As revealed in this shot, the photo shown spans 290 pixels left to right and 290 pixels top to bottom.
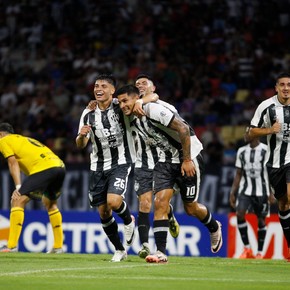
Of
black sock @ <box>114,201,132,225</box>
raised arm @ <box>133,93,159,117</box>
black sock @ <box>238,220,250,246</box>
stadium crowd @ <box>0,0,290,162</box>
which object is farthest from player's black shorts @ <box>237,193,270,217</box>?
raised arm @ <box>133,93,159,117</box>

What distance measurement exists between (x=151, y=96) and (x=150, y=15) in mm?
14813

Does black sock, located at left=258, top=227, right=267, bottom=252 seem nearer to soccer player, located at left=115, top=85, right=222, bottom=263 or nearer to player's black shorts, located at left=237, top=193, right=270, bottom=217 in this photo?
player's black shorts, located at left=237, top=193, right=270, bottom=217

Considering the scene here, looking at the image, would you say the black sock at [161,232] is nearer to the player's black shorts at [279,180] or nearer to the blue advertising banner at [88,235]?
the player's black shorts at [279,180]

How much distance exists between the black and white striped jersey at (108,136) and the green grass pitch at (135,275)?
4.15 ft

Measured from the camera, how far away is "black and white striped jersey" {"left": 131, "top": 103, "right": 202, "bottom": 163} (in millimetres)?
11000

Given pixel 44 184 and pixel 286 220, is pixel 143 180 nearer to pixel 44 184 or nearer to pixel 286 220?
pixel 286 220

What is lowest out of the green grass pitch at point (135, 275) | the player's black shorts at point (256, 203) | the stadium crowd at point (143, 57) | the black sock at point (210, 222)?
the green grass pitch at point (135, 275)

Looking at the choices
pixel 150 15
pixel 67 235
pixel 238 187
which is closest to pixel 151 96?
pixel 238 187

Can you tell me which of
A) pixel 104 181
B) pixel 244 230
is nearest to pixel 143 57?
pixel 244 230

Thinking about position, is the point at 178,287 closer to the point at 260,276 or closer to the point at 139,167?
the point at 260,276

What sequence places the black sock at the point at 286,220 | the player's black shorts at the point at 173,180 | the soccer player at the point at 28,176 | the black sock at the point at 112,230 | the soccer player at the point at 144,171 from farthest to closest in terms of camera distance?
1. the soccer player at the point at 28,176
2. the soccer player at the point at 144,171
3. the black sock at the point at 286,220
4. the black sock at the point at 112,230
5. the player's black shorts at the point at 173,180

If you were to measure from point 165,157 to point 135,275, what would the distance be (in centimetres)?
198

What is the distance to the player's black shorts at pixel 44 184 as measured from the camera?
1457 centimetres

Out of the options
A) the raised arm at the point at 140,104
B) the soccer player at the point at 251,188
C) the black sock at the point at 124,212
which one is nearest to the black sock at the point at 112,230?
the black sock at the point at 124,212
